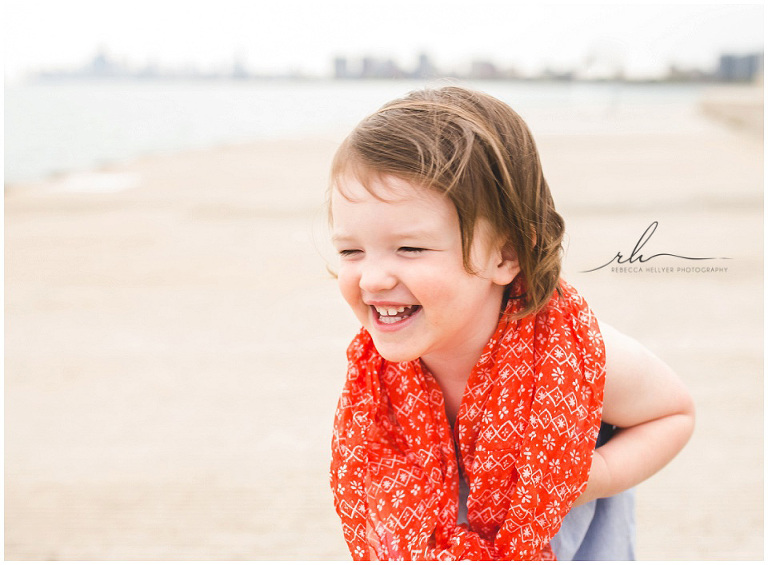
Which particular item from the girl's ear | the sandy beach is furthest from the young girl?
the sandy beach

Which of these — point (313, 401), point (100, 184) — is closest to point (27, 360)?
point (313, 401)

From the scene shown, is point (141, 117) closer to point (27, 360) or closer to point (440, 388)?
point (27, 360)

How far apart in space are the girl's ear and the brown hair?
0.04 ft

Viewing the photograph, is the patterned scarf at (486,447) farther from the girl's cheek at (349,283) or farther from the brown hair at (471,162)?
the girl's cheek at (349,283)

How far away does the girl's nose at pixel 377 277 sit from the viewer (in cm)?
116

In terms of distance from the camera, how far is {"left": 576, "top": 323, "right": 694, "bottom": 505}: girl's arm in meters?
1.32

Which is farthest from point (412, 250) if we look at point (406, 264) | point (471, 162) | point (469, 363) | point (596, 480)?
point (596, 480)

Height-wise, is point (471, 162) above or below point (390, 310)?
above

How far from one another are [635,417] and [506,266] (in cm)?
37

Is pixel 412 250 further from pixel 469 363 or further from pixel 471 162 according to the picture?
pixel 469 363

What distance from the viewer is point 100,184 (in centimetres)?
1584

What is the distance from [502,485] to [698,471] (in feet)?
7.81

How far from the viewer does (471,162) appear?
119 centimetres

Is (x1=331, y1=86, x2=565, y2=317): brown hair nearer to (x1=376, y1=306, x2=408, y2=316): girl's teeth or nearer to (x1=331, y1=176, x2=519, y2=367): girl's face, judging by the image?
(x1=331, y1=176, x2=519, y2=367): girl's face
